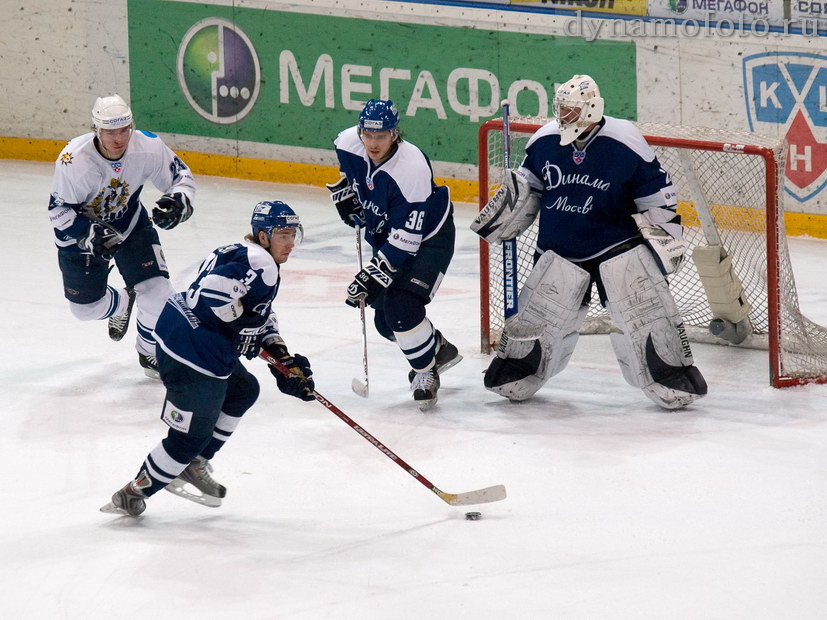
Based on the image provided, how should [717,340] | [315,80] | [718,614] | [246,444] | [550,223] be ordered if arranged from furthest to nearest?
[315,80] < [717,340] < [550,223] < [246,444] < [718,614]

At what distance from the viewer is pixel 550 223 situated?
4871 mm

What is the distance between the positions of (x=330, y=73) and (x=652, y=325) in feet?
13.7

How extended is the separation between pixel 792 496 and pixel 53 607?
2068 millimetres

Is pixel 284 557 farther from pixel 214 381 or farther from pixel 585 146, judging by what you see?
pixel 585 146

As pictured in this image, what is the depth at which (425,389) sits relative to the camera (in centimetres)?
490

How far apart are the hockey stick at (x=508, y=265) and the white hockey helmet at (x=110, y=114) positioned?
1.35 metres

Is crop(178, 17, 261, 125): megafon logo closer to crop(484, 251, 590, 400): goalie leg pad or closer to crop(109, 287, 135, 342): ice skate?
crop(109, 287, 135, 342): ice skate

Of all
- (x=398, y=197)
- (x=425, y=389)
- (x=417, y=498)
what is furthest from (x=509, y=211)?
(x=417, y=498)

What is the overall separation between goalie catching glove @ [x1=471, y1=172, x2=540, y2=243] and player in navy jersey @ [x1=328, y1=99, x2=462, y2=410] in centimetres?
13

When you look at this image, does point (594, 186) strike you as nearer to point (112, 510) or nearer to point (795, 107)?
point (112, 510)

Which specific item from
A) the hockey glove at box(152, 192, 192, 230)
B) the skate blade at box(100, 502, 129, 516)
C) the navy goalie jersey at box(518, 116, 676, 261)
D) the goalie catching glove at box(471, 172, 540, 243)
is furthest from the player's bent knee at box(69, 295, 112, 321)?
the navy goalie jersey at box(518, 116, 676, 261)

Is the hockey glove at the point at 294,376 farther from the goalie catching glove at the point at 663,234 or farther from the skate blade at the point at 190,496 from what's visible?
the goalie catching glove at the point at 663,234

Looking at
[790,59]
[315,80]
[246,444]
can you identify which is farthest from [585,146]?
[315,80]

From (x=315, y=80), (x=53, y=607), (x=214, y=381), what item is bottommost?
(x=53, y=607)
